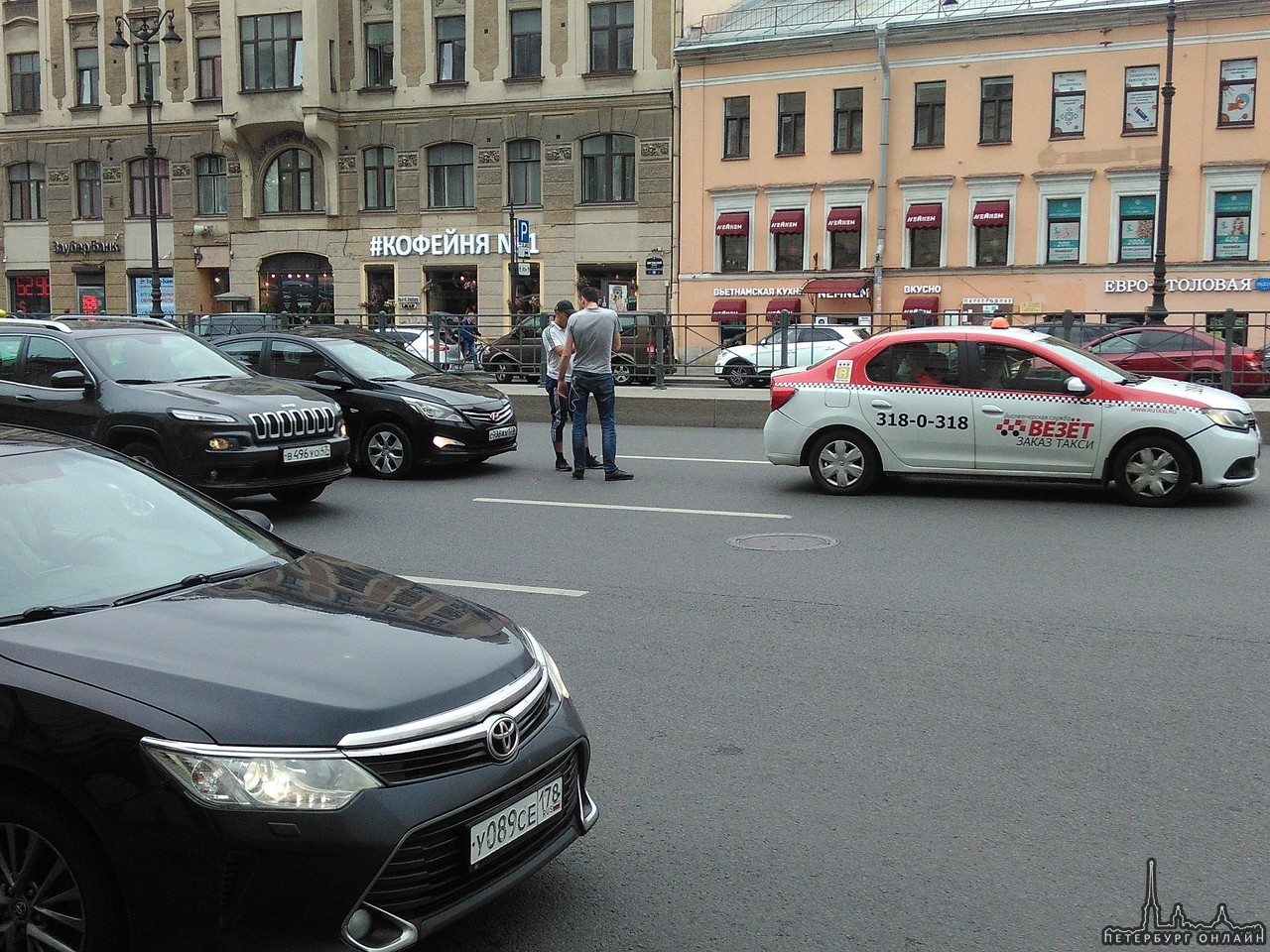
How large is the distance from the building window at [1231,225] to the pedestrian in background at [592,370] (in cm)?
2885

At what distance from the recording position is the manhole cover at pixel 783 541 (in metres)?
9.15

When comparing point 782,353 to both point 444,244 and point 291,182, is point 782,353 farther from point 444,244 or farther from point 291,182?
point 291,182

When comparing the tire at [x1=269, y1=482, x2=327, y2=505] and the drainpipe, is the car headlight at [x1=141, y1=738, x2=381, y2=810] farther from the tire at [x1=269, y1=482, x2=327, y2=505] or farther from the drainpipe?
the drainpipe

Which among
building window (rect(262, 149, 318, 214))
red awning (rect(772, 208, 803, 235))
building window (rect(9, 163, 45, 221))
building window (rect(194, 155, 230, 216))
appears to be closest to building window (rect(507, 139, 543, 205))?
building window (rect(262, 149, 318, 214))

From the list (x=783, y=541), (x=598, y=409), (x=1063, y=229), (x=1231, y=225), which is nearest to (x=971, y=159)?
(x=1063, y=229)

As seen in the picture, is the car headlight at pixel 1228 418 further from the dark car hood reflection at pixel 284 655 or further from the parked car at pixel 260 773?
the parked car at pixel 260 773

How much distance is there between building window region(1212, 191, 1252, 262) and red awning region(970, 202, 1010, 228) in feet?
18.6

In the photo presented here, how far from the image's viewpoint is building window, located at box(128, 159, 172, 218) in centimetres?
4619

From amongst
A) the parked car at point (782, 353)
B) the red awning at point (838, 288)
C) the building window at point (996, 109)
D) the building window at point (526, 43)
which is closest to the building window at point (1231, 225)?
the building window at point (996, 109)

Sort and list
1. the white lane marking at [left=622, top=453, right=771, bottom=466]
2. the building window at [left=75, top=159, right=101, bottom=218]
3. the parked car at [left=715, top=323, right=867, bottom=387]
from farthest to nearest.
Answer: the building window at [left=75, top=159, right=101, bottom=218], the parked car at [left=715, top=323, right=867, bottom=387], the white lane marking at [left=622, top=453, right=771, bottom=466]

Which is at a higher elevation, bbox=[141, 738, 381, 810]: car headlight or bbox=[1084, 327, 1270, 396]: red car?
bbox=[1084, 327, 1270, 396]: red car

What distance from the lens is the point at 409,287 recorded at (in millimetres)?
43812

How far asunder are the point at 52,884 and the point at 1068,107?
38519 mm

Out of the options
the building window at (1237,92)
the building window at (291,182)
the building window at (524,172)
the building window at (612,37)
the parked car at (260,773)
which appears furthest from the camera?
the building window at (291,182)
